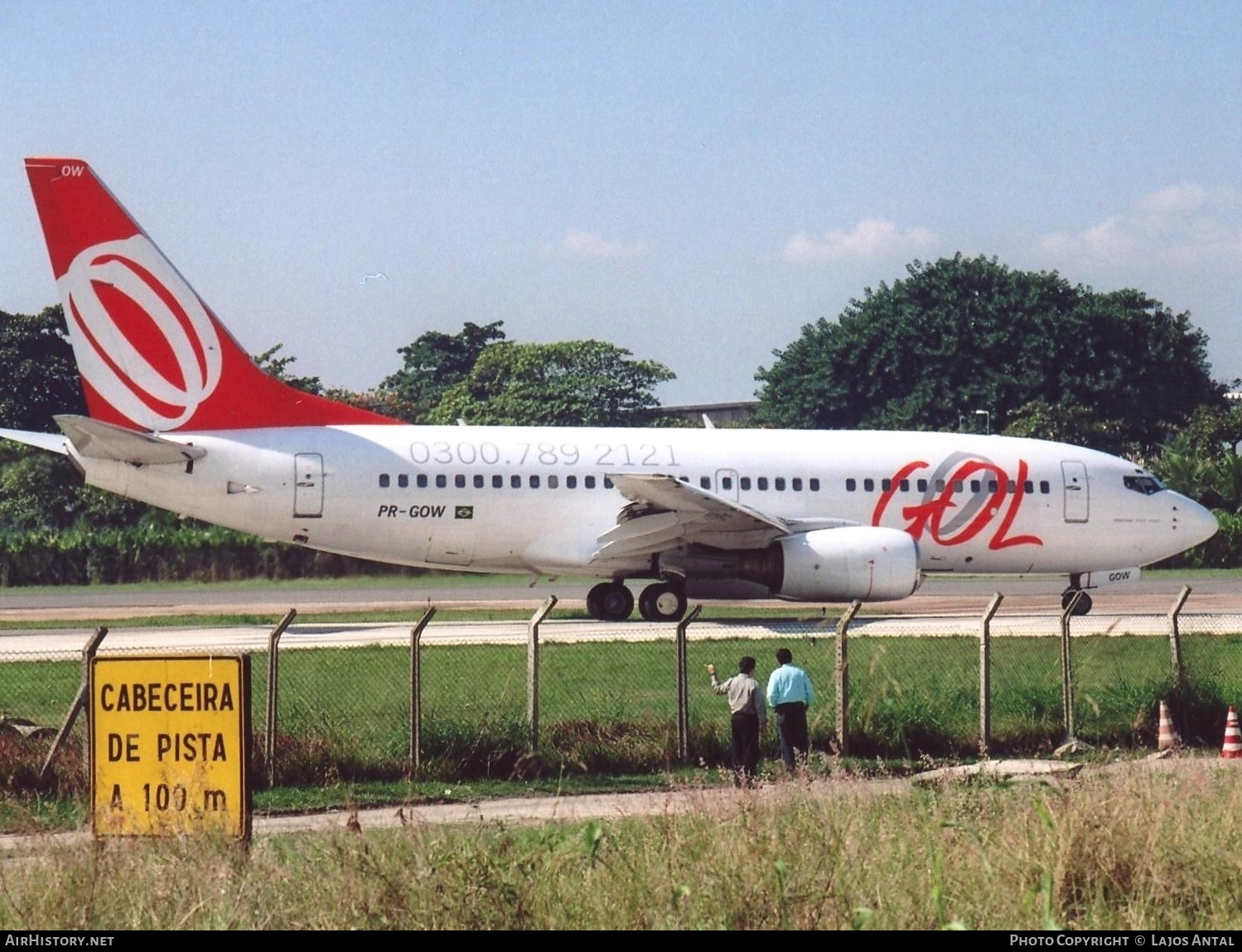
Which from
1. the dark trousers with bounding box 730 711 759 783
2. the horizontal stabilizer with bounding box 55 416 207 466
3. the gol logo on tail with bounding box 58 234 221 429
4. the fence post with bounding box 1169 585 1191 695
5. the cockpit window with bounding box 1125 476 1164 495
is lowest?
the dark trousers with bounding box 730 711 759 783

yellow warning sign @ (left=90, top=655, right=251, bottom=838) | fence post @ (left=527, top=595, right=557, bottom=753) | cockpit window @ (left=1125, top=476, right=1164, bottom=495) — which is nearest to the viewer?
yellow warning sign @ (left=90, top=655, right=251, bottom=838)

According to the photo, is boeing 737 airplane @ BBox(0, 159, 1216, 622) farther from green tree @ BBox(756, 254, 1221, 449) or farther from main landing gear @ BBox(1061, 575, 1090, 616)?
green tree @ BBox(756, 254, 1221, 449)

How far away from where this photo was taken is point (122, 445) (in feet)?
90.6

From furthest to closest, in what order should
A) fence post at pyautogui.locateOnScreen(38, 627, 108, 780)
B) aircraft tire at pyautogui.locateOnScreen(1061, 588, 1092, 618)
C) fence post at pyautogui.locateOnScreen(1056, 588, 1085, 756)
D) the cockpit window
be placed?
the cockpit window, aircraft tire at pyautogui.locateOnScreen(1061, 588, 1092, 618), fence post at pyautogui.locateOnScreen(1056, 588, 1085, 756), fence post at pyautogui.locateOnScreen(38, 627, 108, 780)

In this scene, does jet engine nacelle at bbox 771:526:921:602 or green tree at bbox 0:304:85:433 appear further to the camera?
green tree at bbox 0:304:85:433

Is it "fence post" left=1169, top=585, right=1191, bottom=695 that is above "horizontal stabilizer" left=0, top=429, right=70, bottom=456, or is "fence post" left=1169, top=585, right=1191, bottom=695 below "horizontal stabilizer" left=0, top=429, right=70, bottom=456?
below

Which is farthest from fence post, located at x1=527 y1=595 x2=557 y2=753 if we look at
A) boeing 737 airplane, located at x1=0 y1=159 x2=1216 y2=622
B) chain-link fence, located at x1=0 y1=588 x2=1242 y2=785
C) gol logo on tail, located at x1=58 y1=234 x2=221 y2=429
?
gol logo on tail, located at x1=58 y1=234 x2=221 y2=429

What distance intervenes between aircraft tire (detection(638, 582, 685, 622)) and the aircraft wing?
70cm

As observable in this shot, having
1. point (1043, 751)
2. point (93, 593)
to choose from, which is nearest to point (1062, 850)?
point (1043, 751)

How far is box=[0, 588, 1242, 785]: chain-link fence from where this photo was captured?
54.3ft

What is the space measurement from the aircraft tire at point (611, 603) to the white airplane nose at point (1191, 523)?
1114cm

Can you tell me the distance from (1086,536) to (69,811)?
23.1 m
